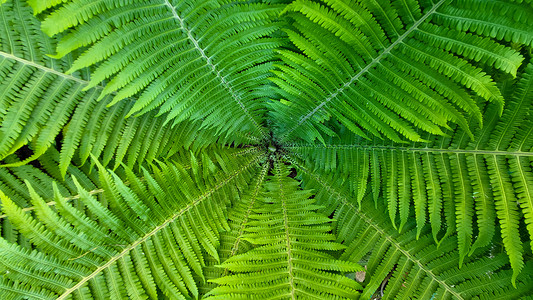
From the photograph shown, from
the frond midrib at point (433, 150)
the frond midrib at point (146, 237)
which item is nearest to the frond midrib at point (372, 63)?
the frond midrib at point (433, 150)

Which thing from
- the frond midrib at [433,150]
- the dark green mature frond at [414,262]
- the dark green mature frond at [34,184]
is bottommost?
the dark green mature frond at [414,262]

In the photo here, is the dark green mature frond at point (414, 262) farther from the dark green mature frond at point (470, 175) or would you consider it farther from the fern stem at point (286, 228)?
the fern stem at point (286, 228)

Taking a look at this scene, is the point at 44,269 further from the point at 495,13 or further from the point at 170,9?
the point at 495,13

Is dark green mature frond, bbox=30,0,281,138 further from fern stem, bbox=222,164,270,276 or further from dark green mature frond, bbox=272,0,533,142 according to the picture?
fern stem, bbox=222,164,270,276

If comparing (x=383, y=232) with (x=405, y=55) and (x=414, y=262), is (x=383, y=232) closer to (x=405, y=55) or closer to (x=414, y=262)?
(x=414, y=262)

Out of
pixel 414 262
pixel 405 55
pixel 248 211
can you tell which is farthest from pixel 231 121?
pixel 414 262

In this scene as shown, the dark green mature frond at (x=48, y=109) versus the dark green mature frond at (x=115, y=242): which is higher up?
the dark green mature frond at (x=48, y=109)

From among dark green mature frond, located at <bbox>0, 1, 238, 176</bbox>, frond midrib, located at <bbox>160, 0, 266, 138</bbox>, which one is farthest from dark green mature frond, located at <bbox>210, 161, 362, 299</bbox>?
dark green mature frond, located at <bbox>0, 1, 238, 176</bbox>

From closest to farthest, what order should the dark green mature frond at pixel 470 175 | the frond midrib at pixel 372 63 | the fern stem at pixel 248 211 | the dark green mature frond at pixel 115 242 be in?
the dark green mature frond at pixel 115 242
the frond midrib at pixel 372 63
the dark green mature frond at pixel 470 175
the fern stem at pixel 248 211
